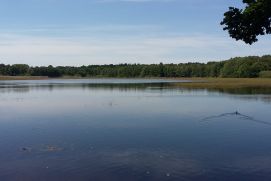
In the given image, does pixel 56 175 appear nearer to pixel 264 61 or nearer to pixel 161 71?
pixel 264 61

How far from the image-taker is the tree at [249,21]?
13047mm

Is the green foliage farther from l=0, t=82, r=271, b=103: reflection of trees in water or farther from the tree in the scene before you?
the tree

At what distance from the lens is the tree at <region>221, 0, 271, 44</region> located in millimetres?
13047

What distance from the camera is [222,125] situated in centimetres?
2436

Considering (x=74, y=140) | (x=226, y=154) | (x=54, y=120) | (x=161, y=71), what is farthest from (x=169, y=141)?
(x=161, y=71)

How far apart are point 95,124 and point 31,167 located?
10548mm

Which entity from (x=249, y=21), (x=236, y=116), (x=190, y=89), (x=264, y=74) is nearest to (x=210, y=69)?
(x=264, y=74)

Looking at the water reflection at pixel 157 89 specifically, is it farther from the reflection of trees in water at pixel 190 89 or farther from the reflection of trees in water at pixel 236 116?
the reflection of trees in water at pixel 236 116

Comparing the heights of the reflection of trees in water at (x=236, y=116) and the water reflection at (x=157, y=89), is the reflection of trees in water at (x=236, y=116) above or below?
above

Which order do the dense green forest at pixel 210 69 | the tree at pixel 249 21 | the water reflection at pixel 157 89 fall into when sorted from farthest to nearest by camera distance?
1. the dense green forest at pixel 210 69
2. the water reflection at pixel 157 89
3. the tree at pixel 249 21

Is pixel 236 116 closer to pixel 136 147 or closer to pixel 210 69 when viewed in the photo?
pixel 136 147

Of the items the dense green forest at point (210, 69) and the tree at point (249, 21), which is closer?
the tree at point (249, 21)

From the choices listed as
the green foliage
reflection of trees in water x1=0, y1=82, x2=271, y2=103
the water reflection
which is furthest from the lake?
the green foliage

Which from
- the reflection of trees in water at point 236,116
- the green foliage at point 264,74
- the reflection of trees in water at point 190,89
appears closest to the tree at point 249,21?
the reflection of trees in water at point 236,116
